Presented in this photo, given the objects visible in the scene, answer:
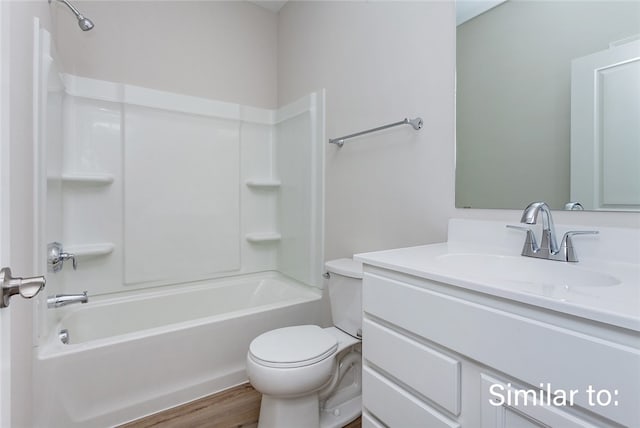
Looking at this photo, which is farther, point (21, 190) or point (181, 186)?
point (181, 186)

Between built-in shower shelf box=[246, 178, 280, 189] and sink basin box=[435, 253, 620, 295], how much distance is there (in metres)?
1.73

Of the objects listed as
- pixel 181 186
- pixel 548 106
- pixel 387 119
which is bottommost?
pixel 181 186

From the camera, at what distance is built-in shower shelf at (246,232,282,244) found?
8.20 ft

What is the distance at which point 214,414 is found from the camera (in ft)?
5.05

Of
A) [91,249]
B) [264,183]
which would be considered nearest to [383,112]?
[264,183]

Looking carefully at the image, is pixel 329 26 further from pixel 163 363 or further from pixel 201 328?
pixel 163 363

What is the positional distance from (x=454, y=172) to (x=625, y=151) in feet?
1.72

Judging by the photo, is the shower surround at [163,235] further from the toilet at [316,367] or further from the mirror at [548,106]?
the mirror at [548,106]

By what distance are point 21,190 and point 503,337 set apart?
1510 mm

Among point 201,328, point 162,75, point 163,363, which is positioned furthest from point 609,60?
point 162,75

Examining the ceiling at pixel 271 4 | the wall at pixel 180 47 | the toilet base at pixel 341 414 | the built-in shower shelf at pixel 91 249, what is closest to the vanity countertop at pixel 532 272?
the toilet base at pixel 341 414

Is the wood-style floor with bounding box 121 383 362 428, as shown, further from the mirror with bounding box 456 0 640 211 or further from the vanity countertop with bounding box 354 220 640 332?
the mirror with bounding box 456 0 640 211

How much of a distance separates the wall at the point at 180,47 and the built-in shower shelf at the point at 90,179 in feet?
2.14

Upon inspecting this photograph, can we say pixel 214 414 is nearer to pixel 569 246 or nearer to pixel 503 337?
pixel 503 337
